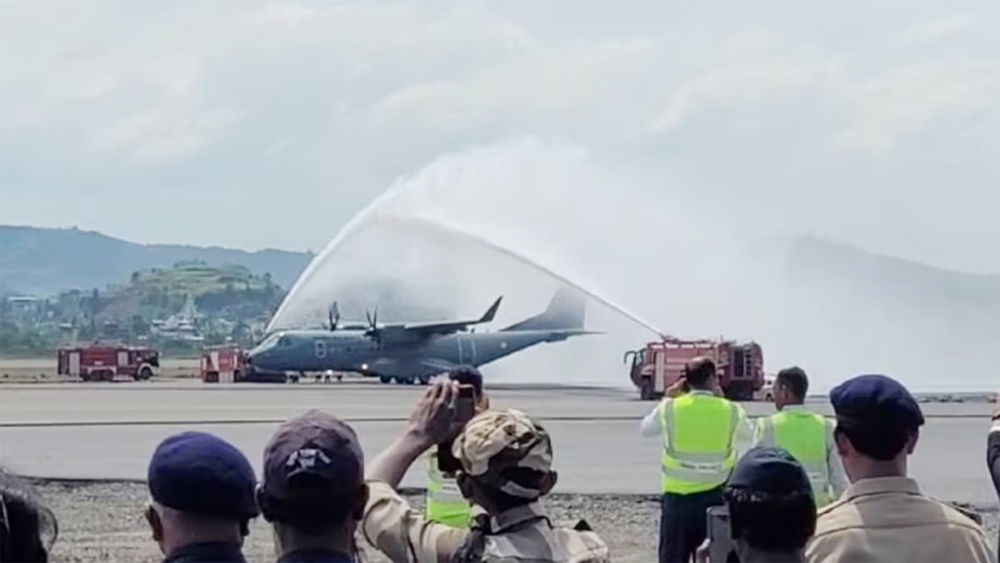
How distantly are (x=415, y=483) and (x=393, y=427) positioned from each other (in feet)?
39.5

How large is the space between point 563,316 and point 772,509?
240ft

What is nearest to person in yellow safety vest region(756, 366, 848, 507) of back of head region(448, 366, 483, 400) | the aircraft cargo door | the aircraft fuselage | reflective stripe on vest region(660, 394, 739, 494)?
reflective stripe on vest region(660, 394, 739, 494)

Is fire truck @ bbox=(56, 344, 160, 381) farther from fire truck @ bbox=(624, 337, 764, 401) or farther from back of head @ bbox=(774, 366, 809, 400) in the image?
back of head @ bbox=(774, 366, 809, 400)

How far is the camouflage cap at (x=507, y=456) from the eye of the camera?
14.0 feet

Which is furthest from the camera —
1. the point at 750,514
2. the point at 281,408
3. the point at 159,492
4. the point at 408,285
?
the point at 408,285

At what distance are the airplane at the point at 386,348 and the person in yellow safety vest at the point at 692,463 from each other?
52946 millimetres

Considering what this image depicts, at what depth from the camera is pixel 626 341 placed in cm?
9600

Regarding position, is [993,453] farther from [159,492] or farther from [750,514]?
[159,492]

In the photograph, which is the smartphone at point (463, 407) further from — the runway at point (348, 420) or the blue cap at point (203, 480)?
the runway at point (348, 420)

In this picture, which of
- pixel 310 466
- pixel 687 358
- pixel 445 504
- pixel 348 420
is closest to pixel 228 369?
pixel 687 358

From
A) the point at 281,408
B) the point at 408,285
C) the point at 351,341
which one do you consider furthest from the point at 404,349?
the point at 281,408

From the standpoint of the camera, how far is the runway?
21.8m

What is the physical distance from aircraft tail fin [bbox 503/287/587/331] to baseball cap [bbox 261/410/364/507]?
239 feet

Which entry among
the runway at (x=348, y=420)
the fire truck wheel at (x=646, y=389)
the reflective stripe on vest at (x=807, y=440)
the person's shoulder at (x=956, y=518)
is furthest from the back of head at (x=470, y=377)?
the fire truck wheel at (x=646, y=389)
